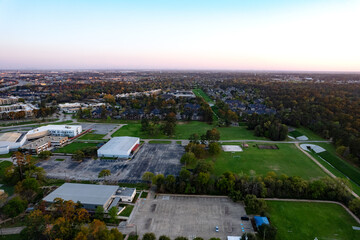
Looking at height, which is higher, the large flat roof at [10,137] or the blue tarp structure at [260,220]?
the large flat roof at [10,137]

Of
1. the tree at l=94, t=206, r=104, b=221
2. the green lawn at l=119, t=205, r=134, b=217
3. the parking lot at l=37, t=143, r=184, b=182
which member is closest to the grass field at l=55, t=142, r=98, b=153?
the parking lot at l=37, t=143, r=184, b=182

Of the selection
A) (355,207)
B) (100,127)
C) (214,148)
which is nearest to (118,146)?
(214,148)

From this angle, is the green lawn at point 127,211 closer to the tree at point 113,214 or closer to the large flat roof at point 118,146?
the tree at point 113,214

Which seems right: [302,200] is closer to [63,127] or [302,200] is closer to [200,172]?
[200,172]

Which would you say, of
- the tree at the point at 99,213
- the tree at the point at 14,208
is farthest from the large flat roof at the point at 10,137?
the tree at the point at 99,213

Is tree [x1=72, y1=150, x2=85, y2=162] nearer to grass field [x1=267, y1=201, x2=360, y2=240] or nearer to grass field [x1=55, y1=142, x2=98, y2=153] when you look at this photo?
grass field [x1=55, y1=142, x2=98, y2=153]

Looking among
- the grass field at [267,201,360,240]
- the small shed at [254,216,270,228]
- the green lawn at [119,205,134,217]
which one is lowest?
the green lawn at [119,205,134,217]

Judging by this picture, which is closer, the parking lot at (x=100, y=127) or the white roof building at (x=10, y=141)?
the white roof building at (x=10, y=141)
